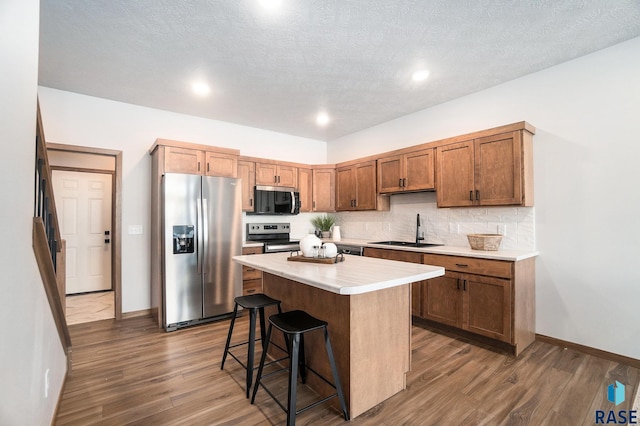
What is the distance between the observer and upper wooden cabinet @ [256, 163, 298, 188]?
183 inches

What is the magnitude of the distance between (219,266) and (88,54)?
2.45 meters

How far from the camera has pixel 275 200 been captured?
15.5 feet

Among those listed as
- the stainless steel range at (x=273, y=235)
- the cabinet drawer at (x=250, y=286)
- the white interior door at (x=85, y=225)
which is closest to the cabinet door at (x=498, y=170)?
the stainless steel range at (x=273, y=235)

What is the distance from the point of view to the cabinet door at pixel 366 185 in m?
4.48

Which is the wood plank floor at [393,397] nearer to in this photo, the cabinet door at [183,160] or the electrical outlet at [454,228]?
the electrical outlet at [454,228]

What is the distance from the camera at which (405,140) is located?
438 cm

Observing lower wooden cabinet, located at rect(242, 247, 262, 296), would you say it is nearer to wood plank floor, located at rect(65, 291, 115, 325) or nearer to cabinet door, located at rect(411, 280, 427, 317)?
wood plank floor, located at rect(65, 291, 115, 325)

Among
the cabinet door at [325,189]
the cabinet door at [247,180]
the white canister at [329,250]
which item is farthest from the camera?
the cabinet door at [325,189]

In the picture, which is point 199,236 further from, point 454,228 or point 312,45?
point 454,228

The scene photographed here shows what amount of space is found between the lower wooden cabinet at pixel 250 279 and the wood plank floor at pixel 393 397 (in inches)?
38.8

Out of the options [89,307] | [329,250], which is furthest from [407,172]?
[89,307]

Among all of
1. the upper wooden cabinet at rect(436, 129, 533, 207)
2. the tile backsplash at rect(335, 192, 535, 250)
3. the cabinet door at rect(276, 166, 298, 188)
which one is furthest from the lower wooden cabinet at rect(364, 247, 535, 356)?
the cabinet door at rect(276, 166, 298, 188)

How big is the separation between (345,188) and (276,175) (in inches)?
44.7

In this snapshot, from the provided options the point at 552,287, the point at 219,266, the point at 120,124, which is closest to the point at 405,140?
the point at 552,287
